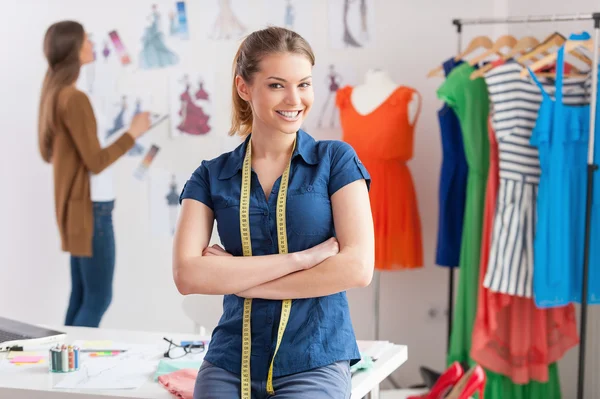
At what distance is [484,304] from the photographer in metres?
3.56

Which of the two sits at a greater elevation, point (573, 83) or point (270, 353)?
point (573, 83)

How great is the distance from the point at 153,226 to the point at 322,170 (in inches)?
114

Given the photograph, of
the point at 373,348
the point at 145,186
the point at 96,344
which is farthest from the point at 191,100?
the point at 373,348

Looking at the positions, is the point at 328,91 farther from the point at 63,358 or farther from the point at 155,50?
the point at 63,358

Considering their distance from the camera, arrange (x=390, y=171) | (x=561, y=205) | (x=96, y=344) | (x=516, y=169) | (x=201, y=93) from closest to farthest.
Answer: (x=96, y=344) → (x=561, y=205) → (x=516, y=169) → (x=390, y=171) → (x=201, y=93)

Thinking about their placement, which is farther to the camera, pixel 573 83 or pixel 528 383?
pixel 528 383

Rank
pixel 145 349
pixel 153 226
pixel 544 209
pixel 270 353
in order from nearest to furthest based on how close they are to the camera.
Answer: pixel 270 353 < pixel 145 349 < pixel 544 209 < pixel 153 226

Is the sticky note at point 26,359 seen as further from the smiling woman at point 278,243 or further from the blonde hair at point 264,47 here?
the blonde hair at point 264,47

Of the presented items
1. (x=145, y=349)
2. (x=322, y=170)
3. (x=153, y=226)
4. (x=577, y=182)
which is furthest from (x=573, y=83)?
(x=153, y=226)

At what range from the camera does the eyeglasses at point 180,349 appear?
2.39m

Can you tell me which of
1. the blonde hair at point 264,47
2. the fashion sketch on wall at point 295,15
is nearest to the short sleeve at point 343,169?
the blonde hair at point 264,47

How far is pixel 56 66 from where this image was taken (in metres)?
4.46

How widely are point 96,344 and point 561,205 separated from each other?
1.89 metres

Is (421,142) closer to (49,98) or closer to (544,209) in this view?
(544,209)
